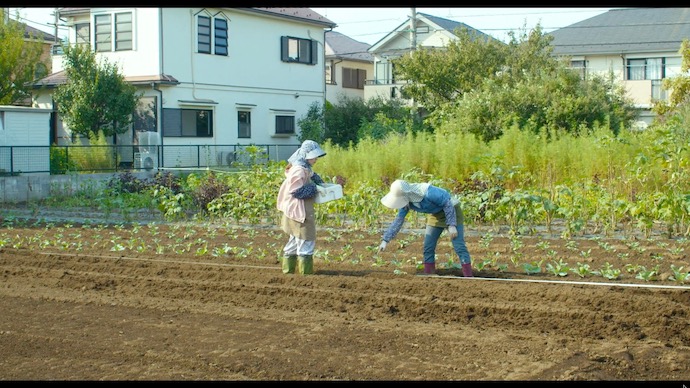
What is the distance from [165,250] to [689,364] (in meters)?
7.60

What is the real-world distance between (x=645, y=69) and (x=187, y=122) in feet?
66.4

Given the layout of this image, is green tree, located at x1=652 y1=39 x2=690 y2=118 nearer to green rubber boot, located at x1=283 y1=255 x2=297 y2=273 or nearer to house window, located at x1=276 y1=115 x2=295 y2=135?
house window, located at x1=276 y1=115 x2=295 y2=135

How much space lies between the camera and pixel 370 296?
26.1 ft

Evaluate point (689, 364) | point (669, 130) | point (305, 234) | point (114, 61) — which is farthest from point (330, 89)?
point (689, 364)

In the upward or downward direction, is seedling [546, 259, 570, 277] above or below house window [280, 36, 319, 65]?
below

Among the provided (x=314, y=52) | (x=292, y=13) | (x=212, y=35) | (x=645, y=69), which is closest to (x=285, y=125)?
(x=314, y=52)

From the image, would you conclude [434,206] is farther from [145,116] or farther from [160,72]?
[145,116]

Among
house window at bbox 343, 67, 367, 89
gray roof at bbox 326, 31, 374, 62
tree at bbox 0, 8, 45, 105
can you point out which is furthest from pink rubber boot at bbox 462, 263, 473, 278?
house window at bbox 343, 67, 367, 89

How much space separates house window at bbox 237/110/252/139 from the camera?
31656 mm

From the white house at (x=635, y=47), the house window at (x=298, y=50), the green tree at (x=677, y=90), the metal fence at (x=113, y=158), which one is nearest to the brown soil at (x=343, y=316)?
the metal fence at (x=113, y=158)

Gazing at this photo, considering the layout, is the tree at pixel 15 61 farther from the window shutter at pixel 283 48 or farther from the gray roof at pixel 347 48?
the gray roof at pixel 347 48

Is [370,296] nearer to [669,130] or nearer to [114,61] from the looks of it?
[669,130]

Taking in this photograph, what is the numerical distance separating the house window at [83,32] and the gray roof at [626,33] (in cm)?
1934

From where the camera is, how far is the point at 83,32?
30453 millimetres
